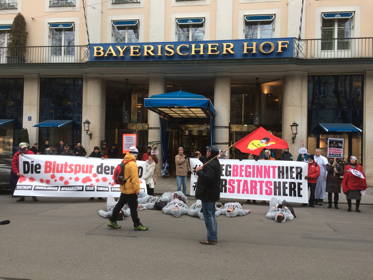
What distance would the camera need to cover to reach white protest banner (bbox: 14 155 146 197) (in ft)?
38.0

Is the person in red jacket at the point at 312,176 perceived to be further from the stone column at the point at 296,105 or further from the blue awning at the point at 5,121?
the blue awning at the point at 5,121

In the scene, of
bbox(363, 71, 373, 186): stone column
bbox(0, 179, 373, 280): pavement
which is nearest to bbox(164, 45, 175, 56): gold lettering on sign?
bbox(363, 71, 373, 186): stone column

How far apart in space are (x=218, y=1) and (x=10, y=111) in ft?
44.7

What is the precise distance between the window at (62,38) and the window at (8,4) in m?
2.61

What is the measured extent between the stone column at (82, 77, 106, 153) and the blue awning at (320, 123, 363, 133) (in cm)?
1210

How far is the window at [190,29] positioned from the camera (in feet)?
64.7

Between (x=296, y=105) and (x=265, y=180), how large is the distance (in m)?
8.46

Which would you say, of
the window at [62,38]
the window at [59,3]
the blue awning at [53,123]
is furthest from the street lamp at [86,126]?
the window at [59,3]

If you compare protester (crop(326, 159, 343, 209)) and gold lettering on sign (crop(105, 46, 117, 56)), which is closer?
protester (crop(326, 159, 343, 209))

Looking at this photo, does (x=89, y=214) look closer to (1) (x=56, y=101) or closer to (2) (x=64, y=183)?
(2) (x=64, y=183)

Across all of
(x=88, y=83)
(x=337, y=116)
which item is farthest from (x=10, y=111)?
(x=337, y=116)

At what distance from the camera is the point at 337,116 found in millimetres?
18719

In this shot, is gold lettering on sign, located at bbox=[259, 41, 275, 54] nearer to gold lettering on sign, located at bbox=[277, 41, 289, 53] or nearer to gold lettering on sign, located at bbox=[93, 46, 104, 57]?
gold lettering on sign, located at bbox=[277, 41, 289, 53]

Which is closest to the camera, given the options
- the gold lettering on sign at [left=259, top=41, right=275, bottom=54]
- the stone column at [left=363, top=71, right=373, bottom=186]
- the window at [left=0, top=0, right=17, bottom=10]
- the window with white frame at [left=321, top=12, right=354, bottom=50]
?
the gold lettering on sign at [left=259, top=41, right=275, bottom=54]
